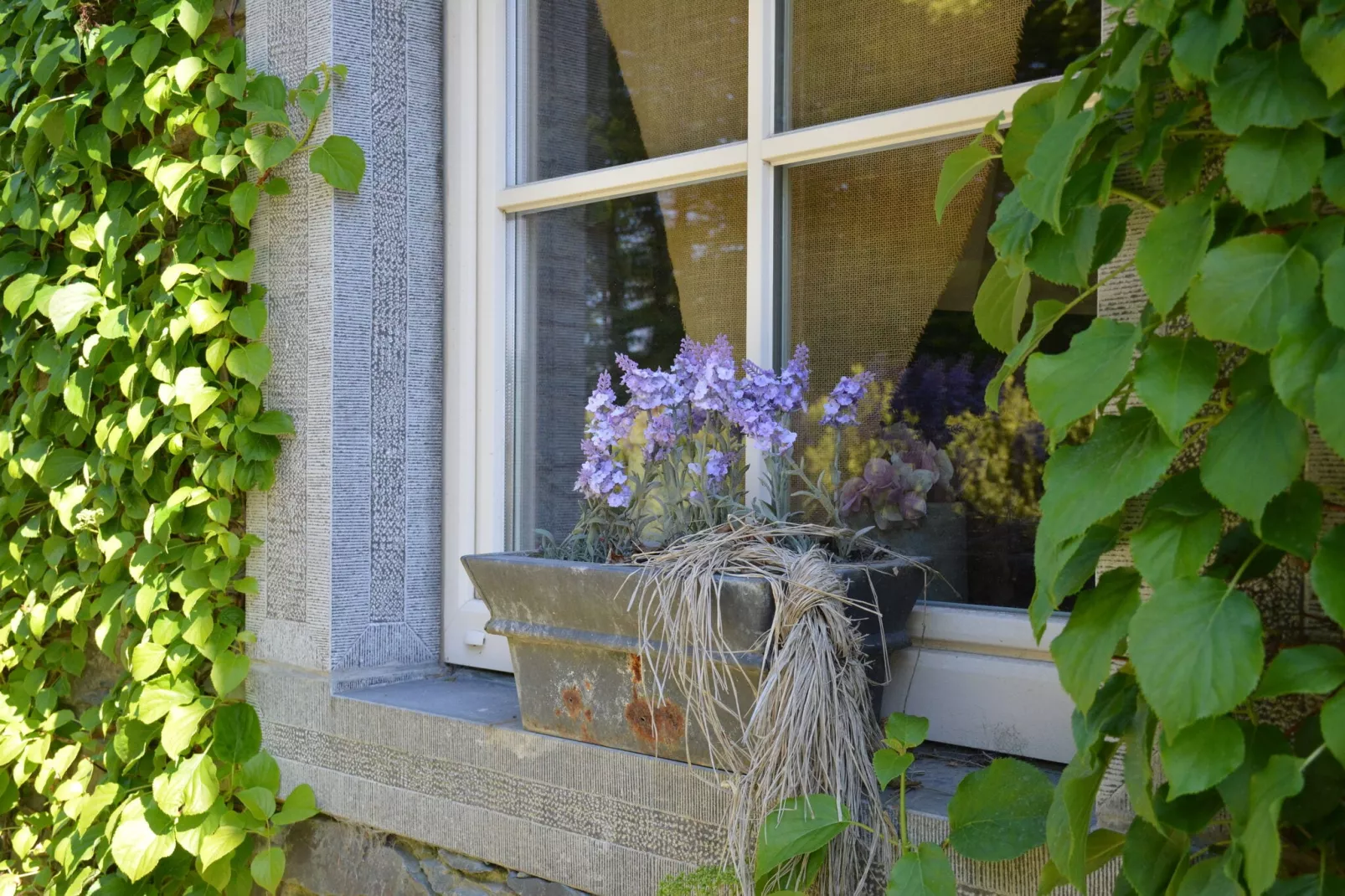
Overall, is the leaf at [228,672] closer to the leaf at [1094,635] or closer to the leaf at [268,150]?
the leaf at [268,150]

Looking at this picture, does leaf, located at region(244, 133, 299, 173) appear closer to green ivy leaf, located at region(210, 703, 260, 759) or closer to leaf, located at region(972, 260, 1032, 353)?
A: green ivy leaf, located at region(210, 703, 260, 759)

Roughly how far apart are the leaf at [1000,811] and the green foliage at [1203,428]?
0.17 meters

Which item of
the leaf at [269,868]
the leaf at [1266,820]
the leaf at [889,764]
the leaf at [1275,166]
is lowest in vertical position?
the leaf at [269,868]

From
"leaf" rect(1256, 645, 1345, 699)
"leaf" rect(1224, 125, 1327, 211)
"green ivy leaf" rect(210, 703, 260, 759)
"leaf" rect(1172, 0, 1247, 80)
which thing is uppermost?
"leaf" rect(1172, 0, 1247, 80)

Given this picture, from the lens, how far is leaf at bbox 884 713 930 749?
1.13 metres

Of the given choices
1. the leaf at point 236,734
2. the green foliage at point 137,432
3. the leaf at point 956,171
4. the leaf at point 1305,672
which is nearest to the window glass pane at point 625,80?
the green foliage at point 137,432

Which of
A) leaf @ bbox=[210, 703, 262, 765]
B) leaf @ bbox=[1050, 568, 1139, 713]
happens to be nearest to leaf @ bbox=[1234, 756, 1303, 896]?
leaf @ bbox=[1050, 568, 1139, 713]

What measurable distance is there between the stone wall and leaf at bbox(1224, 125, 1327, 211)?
1214mm

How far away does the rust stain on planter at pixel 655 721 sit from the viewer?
137 centimetres

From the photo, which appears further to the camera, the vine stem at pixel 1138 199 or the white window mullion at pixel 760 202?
the white window mullion at pixel 760 202

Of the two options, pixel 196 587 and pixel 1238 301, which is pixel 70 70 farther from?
pixel 1238 301

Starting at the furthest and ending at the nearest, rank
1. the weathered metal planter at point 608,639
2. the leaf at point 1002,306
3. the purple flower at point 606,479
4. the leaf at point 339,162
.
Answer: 1. the leaf at point 339,162
2. the purple flower at point 606,479
3. the weathered metal planter at point 608,639
4. the leaf at point 1002,306

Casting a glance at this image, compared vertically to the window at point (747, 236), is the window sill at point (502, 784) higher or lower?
lower

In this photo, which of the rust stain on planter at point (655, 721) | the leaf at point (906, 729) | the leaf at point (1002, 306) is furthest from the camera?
the rust stain on planter at point (655, 721)
